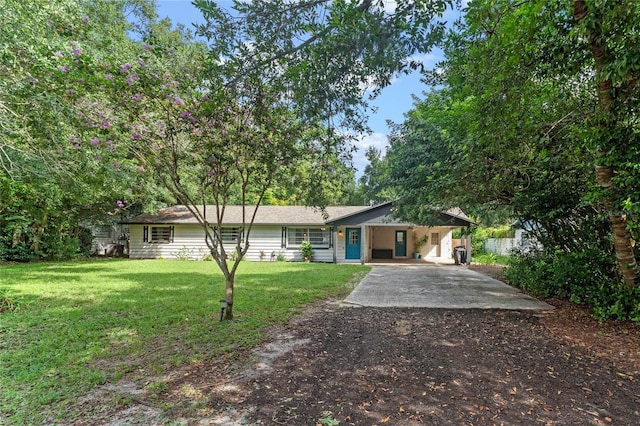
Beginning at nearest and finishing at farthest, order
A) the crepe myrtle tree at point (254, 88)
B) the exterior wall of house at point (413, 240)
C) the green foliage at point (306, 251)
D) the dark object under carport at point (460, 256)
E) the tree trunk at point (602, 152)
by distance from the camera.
A: the crepe myrtle tree at point (254, 88)
the tree trunk at point (602, 152)
the dark object under carport at point (460, 256)
the green foliage at point (306, 251)
the exterior wall of house at point (413, 240)

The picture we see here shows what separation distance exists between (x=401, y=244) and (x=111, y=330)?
60.4ft

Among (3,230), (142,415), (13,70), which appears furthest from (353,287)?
(3,230)

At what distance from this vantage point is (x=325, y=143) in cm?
494

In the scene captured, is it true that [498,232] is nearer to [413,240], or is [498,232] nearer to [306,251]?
[413,240]

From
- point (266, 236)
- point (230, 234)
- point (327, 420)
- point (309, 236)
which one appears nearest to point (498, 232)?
point (309, 236)

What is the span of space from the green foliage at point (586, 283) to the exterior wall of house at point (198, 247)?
36.0ft

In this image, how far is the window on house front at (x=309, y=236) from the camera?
18594 millimetres

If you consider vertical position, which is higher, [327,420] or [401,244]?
[401,244]

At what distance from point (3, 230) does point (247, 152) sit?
16.5 metres

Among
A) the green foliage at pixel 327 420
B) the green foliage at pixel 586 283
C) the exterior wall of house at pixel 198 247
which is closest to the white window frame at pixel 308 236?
the exterior wall of house at pixel 198 247

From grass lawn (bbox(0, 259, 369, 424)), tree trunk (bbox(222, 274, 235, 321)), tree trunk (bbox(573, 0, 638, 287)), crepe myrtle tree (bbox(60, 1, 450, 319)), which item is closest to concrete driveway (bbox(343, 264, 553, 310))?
grass lawn (bbox(0, 259, 369, 424))

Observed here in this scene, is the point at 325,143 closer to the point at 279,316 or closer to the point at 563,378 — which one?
the point at 279,316

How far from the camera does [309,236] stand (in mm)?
18734

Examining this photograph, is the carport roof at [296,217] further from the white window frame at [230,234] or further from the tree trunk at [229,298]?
the tree trunk at [229,298]
